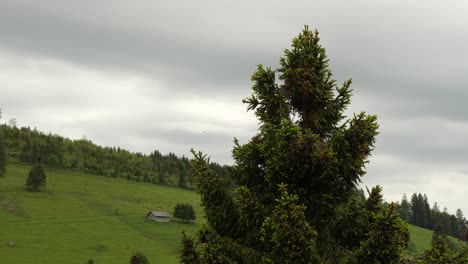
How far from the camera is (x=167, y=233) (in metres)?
151

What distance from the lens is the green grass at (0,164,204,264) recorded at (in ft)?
377

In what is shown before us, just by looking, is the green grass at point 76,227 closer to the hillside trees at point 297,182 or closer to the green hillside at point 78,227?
the green hillside at point 78,227

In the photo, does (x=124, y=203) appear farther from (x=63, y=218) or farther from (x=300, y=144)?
(x=300, y=144)

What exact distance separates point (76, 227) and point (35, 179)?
1663 inches

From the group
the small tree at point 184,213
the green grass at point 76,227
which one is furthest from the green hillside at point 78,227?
the small tree at point 184,213

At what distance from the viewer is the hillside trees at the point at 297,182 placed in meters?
13.7

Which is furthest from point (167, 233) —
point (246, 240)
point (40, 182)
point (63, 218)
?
point (246, 240)

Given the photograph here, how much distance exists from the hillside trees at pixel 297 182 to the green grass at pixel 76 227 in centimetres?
10031

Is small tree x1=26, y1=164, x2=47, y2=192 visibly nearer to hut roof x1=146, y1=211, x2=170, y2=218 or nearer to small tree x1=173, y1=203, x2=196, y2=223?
hut roof x1=146, y1=211, x2=170, y2=218

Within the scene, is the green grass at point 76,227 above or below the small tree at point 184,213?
below

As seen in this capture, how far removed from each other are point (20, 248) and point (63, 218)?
3950 centimetres

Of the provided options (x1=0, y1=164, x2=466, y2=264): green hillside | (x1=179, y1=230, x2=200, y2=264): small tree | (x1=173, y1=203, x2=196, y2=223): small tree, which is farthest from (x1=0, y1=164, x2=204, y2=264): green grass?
(x1=179, y1=230, x2=200, y2=264): small tree

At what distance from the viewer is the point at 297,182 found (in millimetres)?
15406

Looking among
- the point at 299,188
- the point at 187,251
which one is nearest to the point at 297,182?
the point at 299,188
